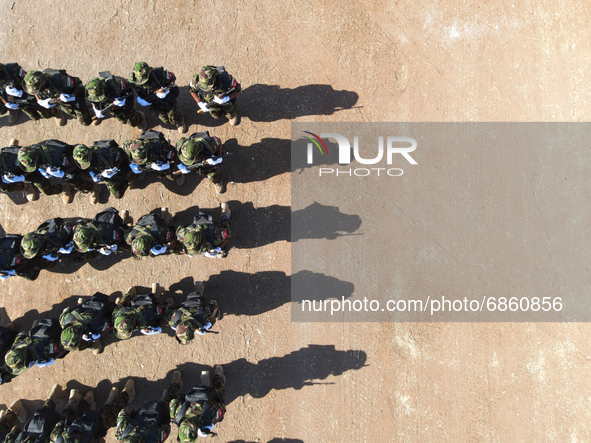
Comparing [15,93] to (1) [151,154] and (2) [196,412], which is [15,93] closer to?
(1) [151,154]

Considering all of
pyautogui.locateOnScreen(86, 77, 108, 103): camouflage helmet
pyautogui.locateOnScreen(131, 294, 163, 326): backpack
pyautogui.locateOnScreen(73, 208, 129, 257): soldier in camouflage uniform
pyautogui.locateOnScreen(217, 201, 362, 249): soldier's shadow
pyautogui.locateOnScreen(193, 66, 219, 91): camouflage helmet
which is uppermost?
pyautogui.locateOnScreen(193, 66, 219, 91): camouflage helmet

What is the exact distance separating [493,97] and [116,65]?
9.24 meters

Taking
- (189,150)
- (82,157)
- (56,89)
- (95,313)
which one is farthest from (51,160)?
(95,313)

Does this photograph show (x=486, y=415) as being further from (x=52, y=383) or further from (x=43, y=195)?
(x=43, y=195)

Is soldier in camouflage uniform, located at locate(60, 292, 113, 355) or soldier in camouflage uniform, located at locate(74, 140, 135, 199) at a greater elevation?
soldier in camouflage uniform, located at locate(74, 140, 135, 199)

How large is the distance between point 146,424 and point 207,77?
22.6 ft

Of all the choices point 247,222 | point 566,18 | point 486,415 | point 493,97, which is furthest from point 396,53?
point 486,415

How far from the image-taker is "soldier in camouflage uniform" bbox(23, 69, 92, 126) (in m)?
6.73

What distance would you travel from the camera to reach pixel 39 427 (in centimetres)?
664

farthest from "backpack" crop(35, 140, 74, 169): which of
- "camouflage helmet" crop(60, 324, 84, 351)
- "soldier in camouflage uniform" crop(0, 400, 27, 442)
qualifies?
"soldier in camouflage uniform" crop(0, 400, 27, 442)

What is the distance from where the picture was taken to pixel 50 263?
7.16 meters

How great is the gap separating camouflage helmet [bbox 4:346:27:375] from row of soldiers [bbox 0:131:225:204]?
11.1 feet

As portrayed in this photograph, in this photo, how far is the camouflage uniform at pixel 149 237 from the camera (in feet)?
21.4

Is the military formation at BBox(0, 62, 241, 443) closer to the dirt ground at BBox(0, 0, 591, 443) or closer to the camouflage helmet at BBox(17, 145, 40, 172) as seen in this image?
the camouflage helmet at BBox(17, 145, 40, 172)
